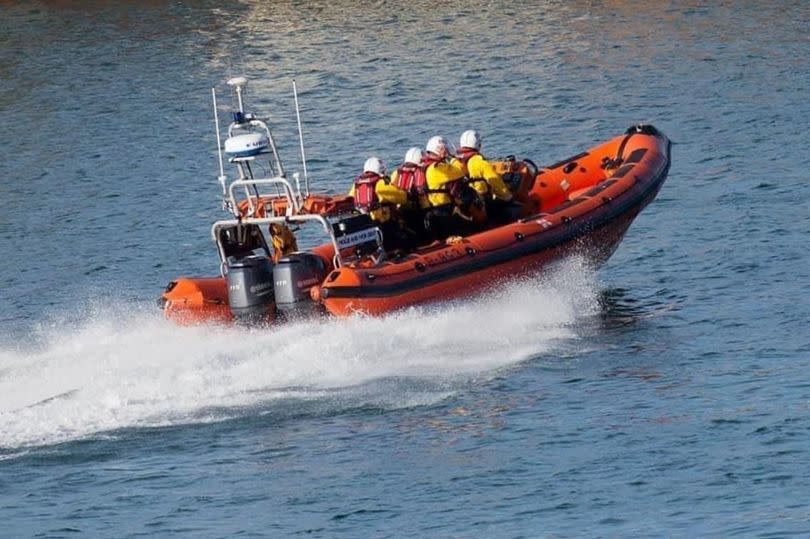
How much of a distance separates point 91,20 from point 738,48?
45.2ft

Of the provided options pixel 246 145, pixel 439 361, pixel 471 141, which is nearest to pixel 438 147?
pixel 471 141

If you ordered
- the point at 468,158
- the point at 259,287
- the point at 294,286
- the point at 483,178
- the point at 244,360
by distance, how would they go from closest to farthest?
the point at 244,360
the point at 294,286
the point at 259,287
the point at 483,178
the point at 468,158

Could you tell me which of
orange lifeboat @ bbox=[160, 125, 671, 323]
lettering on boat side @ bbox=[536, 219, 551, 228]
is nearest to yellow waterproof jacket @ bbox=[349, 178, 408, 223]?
orange lifeboat @ bbox=[160, 125, 671, 323]

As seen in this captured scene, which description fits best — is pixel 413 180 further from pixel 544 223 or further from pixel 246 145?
pixel 246 145

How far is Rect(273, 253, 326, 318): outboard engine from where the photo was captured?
12539 millimetres

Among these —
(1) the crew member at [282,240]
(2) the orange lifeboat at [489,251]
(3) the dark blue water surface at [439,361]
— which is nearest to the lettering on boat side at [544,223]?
A: (2) the orange lifeboat at [489,251]

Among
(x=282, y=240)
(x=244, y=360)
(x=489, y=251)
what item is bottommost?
(x=244, y=360)

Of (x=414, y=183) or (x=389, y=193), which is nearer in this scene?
(x=389, y=193)

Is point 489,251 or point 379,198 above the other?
point 379,198

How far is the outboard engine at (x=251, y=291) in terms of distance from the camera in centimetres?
1263

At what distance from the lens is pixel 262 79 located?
28.0 m

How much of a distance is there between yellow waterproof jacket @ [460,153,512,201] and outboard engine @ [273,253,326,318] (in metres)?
1.89

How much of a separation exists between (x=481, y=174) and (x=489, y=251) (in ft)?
2.97

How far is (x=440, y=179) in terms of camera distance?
1354cm
